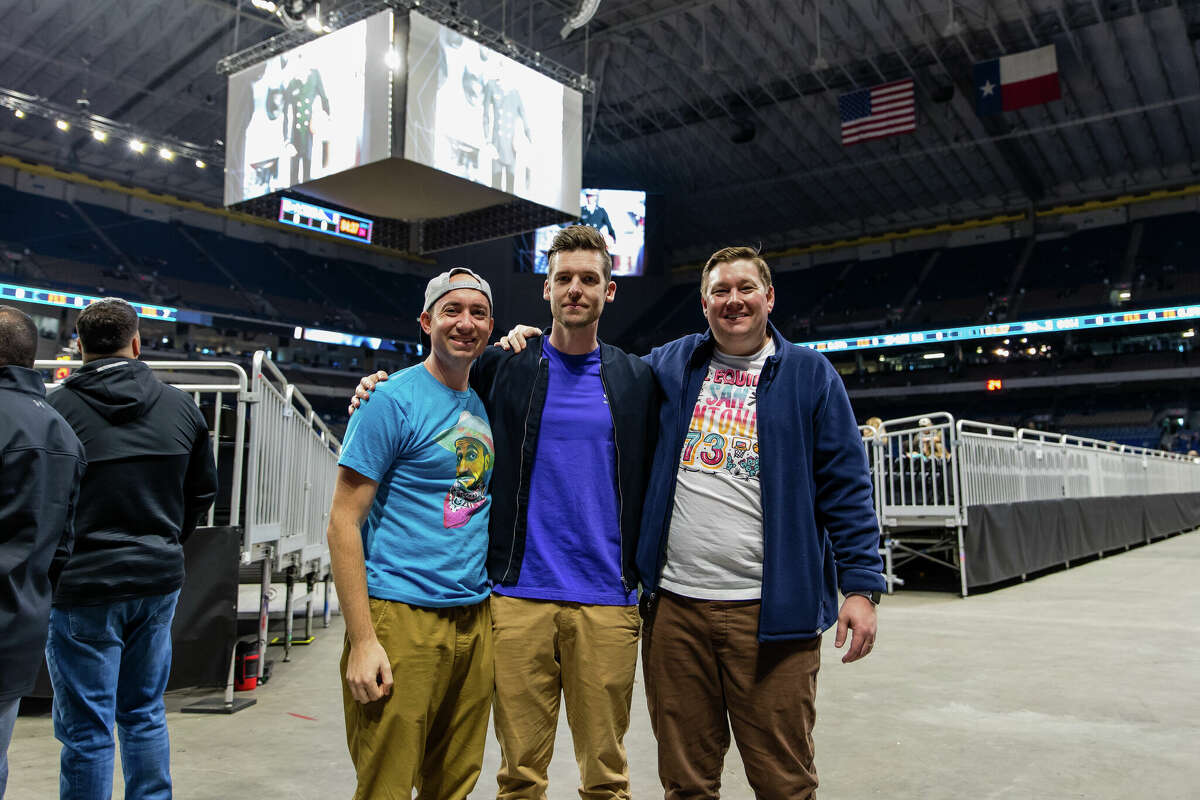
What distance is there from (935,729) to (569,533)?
9.13 feet

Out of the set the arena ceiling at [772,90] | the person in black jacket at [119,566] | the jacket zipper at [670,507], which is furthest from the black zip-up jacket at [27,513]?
the arena ceiling at [772,90]

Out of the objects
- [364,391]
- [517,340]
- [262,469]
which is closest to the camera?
[364,391]

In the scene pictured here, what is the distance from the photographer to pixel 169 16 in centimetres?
2273

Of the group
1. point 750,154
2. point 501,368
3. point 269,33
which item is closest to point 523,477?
point 501,368

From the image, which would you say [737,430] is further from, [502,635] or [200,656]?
[200,656]

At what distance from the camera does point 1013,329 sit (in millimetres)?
35688

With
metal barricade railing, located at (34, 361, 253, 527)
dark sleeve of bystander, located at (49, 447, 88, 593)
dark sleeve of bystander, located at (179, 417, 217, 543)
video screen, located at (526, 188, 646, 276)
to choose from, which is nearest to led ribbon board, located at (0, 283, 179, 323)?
video screen, located at (526, 188, 646, 276)

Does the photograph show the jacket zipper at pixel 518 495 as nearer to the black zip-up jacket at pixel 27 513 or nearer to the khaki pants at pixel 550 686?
the khaki pants at pixel 550 686

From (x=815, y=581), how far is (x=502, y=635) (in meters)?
0.91

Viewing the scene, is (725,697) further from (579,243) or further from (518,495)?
(579,243)

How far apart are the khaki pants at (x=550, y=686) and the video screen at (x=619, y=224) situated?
2807cm

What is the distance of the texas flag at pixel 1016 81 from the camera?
21219 millimetres

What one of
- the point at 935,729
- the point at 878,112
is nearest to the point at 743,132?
the point at 878,112

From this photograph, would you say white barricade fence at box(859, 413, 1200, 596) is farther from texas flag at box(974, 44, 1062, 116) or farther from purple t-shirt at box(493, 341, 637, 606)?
texas flag at box(974, 44, 1062, 116)
